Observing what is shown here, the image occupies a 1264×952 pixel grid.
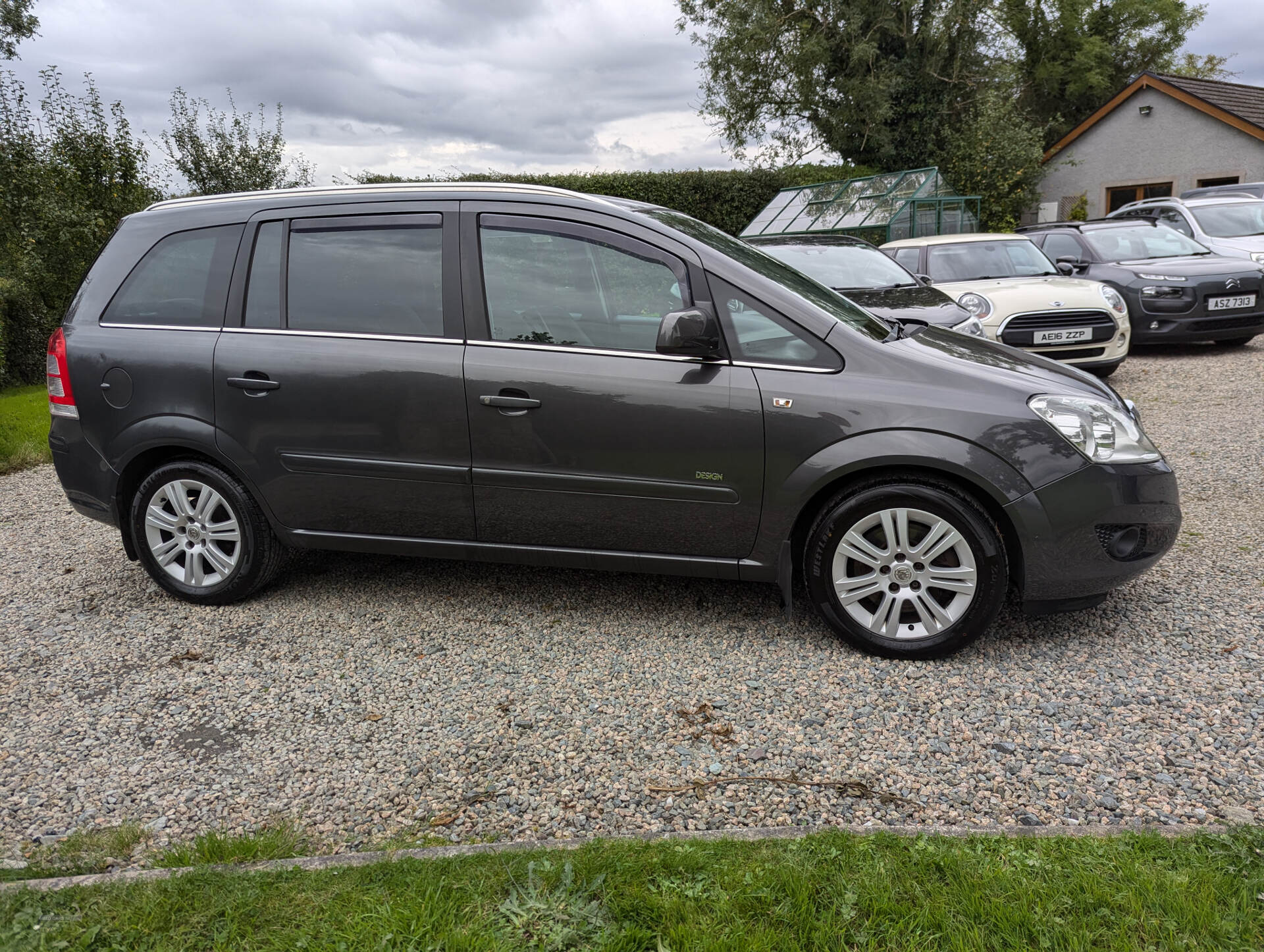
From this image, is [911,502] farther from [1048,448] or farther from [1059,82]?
[1059,82]

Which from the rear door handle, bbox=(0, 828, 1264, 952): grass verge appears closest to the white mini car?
the rear door handle

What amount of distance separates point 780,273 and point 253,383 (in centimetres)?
243

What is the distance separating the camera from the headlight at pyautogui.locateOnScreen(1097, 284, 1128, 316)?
893 cm

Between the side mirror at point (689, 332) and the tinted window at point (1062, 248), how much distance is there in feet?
33.6

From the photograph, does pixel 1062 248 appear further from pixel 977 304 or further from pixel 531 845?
pixel 531 845

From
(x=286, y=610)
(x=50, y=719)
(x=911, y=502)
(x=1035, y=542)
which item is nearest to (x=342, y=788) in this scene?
(x=50, y=719)

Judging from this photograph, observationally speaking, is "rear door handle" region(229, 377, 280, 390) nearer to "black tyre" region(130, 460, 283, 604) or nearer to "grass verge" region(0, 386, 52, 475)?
"black tyre" region(130, 460, 283, 604)

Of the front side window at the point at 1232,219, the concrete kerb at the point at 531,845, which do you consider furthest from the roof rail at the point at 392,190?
the front side window at the point at 1232,219

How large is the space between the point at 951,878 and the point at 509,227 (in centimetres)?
299

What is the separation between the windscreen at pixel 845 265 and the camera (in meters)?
8.30

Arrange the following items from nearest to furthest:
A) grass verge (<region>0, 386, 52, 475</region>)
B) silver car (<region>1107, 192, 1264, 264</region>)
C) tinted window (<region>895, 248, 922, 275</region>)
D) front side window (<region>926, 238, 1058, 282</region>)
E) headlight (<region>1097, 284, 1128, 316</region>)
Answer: grass verge (<region>0, 386, 52, 475</region>)
headlight (<region>1097, 284, 1128, 316</region>)
front side window (<region>926, 238, 1058, 282</region>)
tinted window (<region>895, 248, 922, 275</region>)
silver car (<region>1107, 192, 1264, 264</region>)

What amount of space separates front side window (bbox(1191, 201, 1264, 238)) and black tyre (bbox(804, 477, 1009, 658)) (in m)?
12.8

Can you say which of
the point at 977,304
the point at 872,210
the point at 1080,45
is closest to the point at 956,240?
the point at 977,304

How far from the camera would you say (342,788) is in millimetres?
2908
